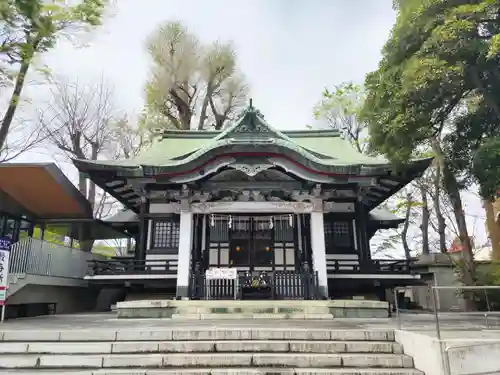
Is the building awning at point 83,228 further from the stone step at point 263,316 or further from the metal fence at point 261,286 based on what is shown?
the stone step at point 263,316

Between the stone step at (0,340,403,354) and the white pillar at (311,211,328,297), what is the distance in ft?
17.3

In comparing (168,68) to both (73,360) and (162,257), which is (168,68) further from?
(73,360)

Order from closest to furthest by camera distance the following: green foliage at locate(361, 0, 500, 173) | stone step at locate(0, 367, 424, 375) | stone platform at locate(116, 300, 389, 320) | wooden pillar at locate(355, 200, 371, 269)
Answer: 1. stone step at locate(0, 367, 424, 375)
2. stone platform at locate(116, 300, 389, 320)
3. green foliage at locate(361, 0, 500, 173)
4. wooden pillar at locate(355, 200, 371, 269)

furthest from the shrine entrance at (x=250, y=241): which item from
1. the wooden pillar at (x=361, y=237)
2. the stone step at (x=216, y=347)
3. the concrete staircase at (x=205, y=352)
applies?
the stone step at (x=216, y=347)

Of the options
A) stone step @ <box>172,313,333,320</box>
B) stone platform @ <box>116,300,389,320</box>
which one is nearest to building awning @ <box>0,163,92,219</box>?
stone platform @ <box>116,300,389,320</box>

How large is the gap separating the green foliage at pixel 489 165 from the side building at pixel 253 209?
1.63m

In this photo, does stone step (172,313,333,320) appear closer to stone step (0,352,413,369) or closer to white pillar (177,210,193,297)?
white pillar (177,210,193,297)

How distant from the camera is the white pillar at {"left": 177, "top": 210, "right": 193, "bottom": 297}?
35.9 ft

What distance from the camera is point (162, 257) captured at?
1330 centimetres

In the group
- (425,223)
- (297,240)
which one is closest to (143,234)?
(297,240)

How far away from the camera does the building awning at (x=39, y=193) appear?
10.8 meters

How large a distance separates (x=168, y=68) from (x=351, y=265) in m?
16.9

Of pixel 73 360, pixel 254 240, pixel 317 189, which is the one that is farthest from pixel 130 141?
pixel 73 360

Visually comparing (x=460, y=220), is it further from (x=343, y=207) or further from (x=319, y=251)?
(x=319, y=251)
